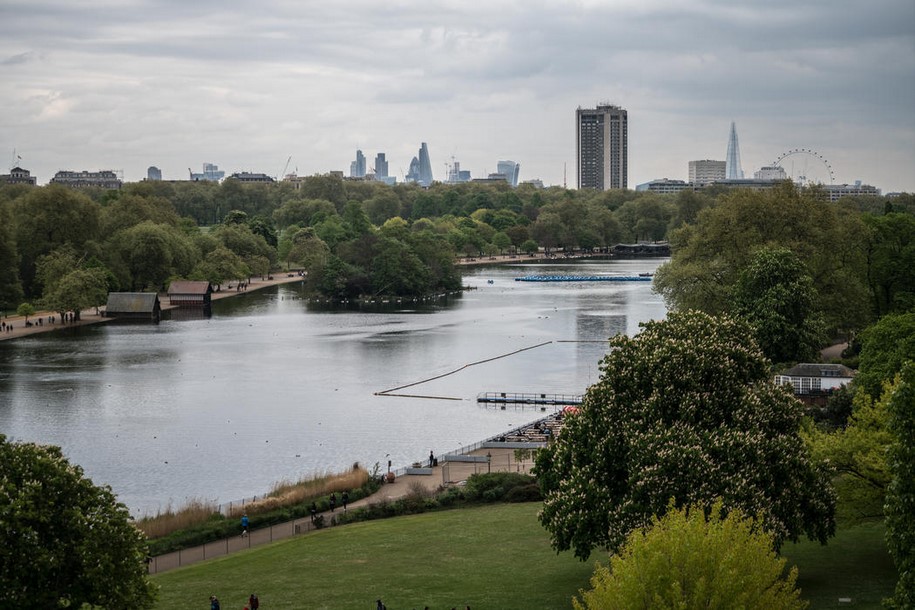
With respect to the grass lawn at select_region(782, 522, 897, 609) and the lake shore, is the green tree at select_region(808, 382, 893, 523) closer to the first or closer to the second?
the grass lawn at select_region(782, 522, 897, 609)

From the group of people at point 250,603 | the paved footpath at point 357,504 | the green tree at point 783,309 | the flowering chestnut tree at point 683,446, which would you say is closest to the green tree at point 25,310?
the paved footpath at point 357,504

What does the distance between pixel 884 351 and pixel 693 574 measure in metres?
29.5

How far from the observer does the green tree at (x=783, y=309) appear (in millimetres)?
63719

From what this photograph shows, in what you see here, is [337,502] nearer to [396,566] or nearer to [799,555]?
[396,566]

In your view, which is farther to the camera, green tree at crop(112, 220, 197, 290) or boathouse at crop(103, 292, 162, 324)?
green tree at crop(112, 220, 197, 290)

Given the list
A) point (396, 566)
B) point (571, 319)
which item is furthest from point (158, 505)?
point (571, 319)

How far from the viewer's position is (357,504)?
4388cm

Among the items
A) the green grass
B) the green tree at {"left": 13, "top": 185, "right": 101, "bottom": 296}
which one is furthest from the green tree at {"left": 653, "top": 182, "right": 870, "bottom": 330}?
the green tree at {"left": 13, "top": 185, "right": 101, "bottom": 296}

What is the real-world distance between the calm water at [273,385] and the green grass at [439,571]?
11393 mm

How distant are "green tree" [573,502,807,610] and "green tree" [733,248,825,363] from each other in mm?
42428

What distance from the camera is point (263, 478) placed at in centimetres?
4991

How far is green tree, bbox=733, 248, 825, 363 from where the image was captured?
63719mm

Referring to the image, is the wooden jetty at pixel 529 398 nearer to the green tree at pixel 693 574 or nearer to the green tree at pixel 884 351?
the green tree at pixel 884 351

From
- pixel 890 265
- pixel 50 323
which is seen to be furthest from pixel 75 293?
pixel 890 265
